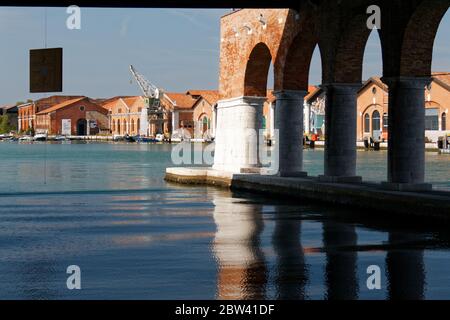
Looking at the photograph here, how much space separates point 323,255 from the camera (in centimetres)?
1603

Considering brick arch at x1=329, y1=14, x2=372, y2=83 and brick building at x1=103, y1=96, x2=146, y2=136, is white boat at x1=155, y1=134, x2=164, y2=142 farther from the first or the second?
brick arch at x1=329, y1=14, x2=372, y2=83

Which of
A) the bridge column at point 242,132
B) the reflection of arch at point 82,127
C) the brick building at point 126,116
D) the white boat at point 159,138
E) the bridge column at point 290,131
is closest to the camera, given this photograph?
the bridge column at point 290,131

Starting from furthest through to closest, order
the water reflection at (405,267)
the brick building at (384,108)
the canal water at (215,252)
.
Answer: the brick building at (384,108), the canal water at (215,252), the water reflection at (405,267)

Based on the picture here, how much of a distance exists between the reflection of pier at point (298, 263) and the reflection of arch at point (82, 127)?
574ft

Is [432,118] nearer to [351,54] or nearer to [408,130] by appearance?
[351,54]

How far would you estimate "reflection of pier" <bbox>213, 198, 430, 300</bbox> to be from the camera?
12266mm

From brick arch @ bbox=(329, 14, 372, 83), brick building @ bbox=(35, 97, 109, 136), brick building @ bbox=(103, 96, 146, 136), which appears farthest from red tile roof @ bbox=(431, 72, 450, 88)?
brick building @ bbox=(35, 97, 109, 136)

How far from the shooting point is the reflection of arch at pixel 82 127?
194425mm

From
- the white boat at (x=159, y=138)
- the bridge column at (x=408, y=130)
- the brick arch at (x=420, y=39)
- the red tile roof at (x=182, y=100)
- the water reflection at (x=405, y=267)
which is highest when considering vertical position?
the red tile roof at (x=182, y=100)

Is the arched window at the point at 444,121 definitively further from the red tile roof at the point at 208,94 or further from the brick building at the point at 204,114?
the brick building at the point at 204,114

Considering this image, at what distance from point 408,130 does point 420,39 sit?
7.71 feet

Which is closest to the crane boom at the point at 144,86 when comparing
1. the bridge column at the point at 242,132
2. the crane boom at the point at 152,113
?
the crane boom at the point at 152,113

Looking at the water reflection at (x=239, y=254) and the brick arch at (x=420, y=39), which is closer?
the water reflection at (x=239, y=254)
